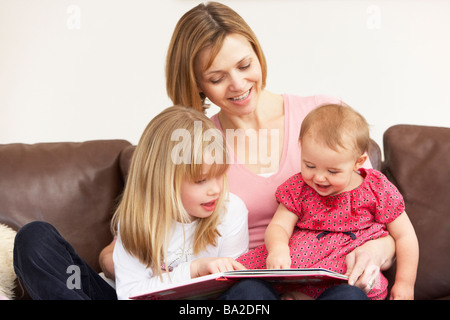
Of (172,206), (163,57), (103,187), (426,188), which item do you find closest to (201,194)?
(172,206)

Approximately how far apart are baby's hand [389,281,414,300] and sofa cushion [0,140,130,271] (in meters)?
1.05

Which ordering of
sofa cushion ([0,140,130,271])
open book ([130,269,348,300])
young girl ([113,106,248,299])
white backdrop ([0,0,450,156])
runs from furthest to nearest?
white backdrop ([0,0,450,156]) → sofa cushion ([0,140,130,271]) → young girl ([113,106,248,299]) → open book ([130,269,348,300])

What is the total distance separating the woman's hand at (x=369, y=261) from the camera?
1.41 metres

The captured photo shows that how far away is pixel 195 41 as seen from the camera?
176 centimetres

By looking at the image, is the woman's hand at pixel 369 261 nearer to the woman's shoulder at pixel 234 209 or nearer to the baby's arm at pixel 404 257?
the baby's arm at pixel 404 257

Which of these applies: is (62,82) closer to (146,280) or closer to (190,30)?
(190,30)

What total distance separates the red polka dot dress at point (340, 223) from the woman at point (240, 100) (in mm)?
196

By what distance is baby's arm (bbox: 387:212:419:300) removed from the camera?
59.5 inches

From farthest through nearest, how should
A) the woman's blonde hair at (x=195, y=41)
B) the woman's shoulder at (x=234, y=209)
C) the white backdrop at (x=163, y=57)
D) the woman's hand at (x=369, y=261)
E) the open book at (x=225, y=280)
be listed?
1. the white backdrop at (x=163, y=57)
2. the woman's blonde hair at (x=195, y=41)
3. the woman's shoulder at (x=234, y=209)
4. the woman's hand at (x=369, y=261)
5. the open book at (x=225, y=280)

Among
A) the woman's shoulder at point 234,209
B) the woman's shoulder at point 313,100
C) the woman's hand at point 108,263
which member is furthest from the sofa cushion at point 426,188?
the woman's hand at point 108,263

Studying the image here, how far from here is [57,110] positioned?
8.69 feet

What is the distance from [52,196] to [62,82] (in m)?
0.77

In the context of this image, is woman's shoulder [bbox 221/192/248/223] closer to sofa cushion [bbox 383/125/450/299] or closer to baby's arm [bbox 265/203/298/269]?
baby's arm [bbox 265/203/298/269]

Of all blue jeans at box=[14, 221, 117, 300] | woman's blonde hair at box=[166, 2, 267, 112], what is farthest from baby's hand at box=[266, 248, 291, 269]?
woman's blonde hair at box=[166, 2, 267, 112]
